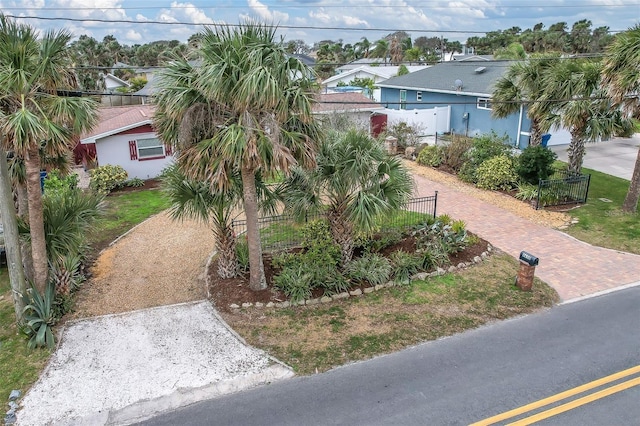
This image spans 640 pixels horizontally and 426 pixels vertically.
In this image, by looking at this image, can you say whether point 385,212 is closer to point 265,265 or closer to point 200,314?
point 265,265

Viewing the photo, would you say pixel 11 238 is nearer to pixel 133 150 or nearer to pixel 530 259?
pixel 530 259

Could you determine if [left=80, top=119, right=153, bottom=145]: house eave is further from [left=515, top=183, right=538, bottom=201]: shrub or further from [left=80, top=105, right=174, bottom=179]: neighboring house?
[left=515, top=183, right=538, bottom=201]: shrub

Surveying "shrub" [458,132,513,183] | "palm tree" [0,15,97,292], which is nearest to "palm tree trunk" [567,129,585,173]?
"shrub" [458,132,513,183]

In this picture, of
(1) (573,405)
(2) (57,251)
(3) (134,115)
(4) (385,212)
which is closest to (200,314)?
(2) (57,251)

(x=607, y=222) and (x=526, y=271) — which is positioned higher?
(x=526, y=271)

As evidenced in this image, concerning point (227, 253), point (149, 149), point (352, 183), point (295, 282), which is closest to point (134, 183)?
point (149, 149)

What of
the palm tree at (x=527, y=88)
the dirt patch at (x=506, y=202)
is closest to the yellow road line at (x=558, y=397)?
the dirt patch at (x=506, y=202)
